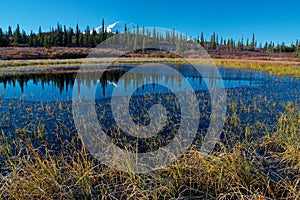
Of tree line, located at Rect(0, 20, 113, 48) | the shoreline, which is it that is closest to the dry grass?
the shoreline

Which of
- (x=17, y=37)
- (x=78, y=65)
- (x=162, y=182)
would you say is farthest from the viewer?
(x=17, y=37)

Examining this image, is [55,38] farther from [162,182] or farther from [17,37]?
[162,182]

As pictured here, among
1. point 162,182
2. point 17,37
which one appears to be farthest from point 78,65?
point 17,37

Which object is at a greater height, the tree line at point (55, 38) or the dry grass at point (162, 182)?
the tree line at point (55, 38)

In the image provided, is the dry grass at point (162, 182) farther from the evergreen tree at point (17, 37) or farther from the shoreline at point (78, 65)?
the evergreen tree at point (17, 37)

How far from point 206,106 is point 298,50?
61175 millimetres

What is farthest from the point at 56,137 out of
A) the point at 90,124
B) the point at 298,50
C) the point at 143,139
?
the point at 298,50

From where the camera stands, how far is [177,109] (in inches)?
385

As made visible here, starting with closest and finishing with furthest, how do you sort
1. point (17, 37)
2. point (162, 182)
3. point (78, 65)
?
point (162, 182)
point (78, 65)
point (17, 37)

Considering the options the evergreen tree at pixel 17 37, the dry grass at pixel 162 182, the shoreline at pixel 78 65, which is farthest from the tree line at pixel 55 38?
the dry grass at pixel 162 182

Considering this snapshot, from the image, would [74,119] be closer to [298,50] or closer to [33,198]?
[33,198]

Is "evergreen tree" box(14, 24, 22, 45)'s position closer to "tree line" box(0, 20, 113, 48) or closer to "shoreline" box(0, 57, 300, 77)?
"tree line" box(0, 20, 113, 48)

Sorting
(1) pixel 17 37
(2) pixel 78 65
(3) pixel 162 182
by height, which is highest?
(1) pixel 17 37

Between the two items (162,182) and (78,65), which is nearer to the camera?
(162,182)
